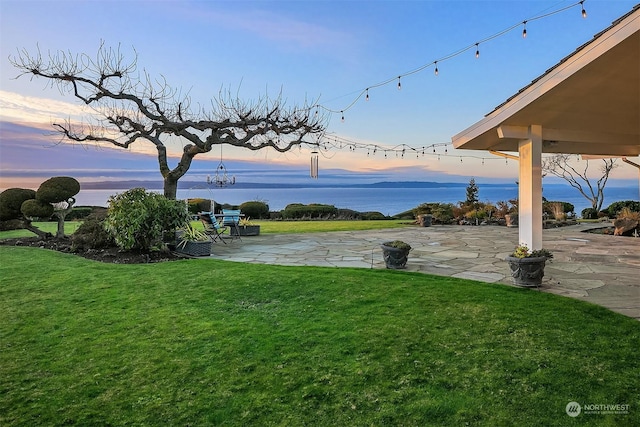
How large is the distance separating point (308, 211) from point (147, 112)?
1096 cm

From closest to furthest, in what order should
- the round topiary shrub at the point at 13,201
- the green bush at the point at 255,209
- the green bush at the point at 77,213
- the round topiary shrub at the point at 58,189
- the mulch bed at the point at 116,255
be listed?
the mulch bed at the point at 116,255
the round topiary shrub at the point at 58,189
the round topiary shrub at the point at 13,201
the green bush at the point at 77,213
the green bush at the point at 255,209

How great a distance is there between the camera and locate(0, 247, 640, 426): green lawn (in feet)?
7.73

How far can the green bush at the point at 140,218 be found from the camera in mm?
6949

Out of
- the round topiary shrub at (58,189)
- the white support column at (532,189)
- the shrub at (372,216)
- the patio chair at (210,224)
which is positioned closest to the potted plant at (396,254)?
Result: the white support column at (532,189)

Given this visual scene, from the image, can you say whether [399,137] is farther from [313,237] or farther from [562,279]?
[562,279]

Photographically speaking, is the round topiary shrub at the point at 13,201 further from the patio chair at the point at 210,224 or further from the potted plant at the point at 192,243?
the potted plant at the point at 192,243

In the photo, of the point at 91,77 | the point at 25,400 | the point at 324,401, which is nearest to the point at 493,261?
the point at 324,401

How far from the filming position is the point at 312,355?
3062 millimetres

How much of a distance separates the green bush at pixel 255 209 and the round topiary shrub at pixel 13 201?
401 inches

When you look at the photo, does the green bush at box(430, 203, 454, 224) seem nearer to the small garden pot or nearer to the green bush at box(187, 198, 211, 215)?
the small garden pot

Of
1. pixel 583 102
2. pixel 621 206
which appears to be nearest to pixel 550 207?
pixel 621 206

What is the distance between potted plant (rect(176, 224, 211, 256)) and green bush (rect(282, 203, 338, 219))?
37.4ft

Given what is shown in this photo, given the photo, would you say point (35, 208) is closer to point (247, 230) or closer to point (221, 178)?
point (221, 178)

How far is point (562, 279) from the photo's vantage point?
16.9ft
